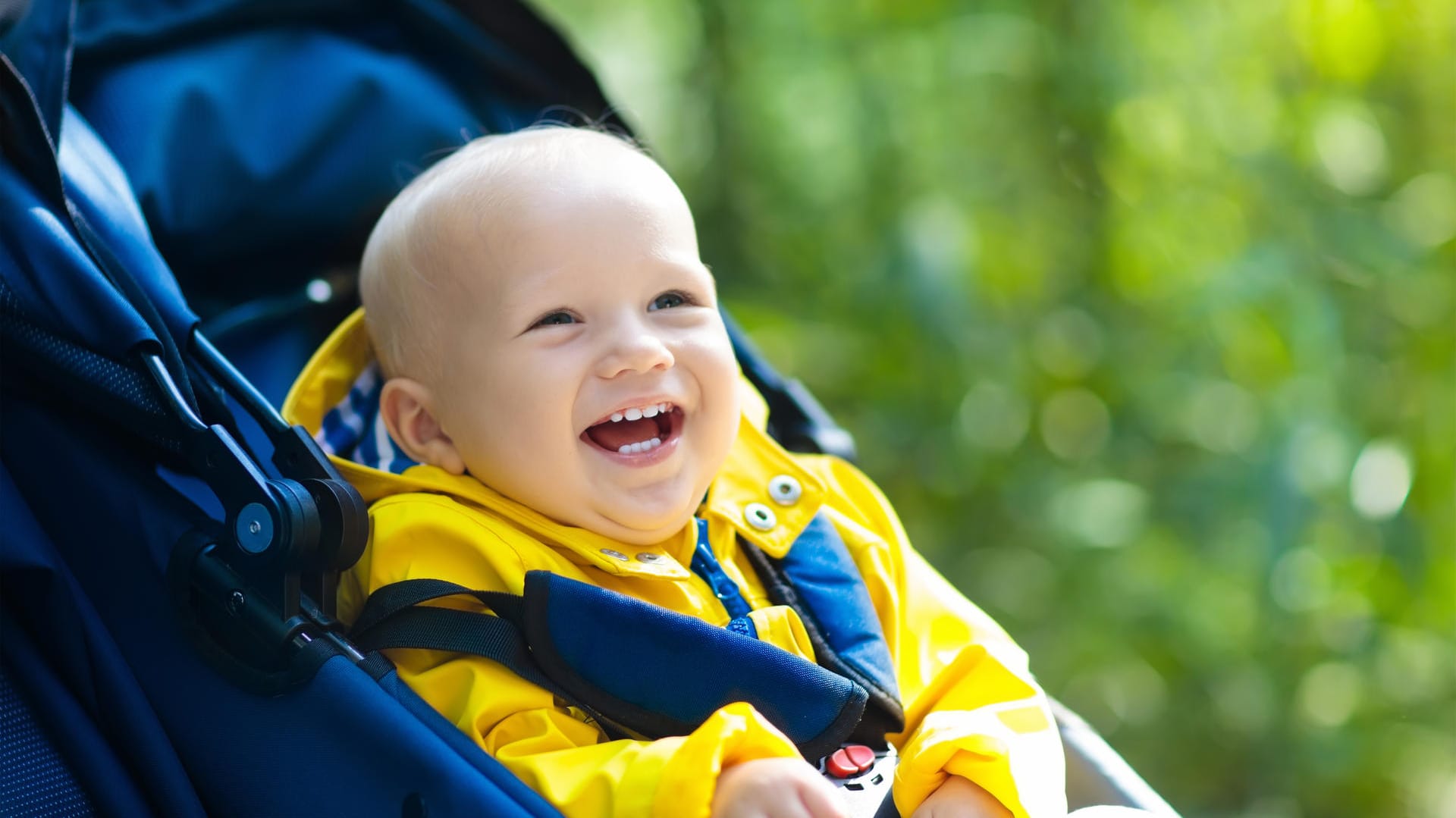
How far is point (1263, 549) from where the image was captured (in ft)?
6.41

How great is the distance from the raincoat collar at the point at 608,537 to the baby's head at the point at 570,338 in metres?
0.02

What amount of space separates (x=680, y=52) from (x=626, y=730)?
2.29 meters

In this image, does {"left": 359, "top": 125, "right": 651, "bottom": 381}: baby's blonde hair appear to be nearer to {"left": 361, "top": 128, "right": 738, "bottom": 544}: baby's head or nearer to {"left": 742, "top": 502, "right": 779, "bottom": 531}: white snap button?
{"left": 361, "top": 128, "right": 738, "bottom": 544}: baby's head

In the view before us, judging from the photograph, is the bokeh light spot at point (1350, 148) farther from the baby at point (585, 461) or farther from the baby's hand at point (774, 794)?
the baby's hand at point (774, 794)

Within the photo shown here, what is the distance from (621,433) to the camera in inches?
45.9

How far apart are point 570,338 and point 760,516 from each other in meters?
0.26

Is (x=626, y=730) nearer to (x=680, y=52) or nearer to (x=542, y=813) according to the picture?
(x=542, y=813)

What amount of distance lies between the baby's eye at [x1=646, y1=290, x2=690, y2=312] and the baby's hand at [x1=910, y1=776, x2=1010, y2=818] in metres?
0.47

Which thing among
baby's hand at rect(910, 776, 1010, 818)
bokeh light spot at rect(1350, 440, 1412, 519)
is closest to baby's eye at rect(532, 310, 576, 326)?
baby's hand at rect(910, 776, 1010, 818)

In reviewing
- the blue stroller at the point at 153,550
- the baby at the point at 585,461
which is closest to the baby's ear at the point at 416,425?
the baby at the point at 585,461

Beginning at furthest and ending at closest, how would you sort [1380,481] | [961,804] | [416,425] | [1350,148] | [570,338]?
[1350,148] < [1380,481] < [416,425] < [570,338] < [961,804]

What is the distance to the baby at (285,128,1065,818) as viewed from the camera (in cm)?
103

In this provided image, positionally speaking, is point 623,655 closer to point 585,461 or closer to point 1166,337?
point 585,461

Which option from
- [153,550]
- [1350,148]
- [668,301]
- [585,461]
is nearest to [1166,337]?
[1350,148]
